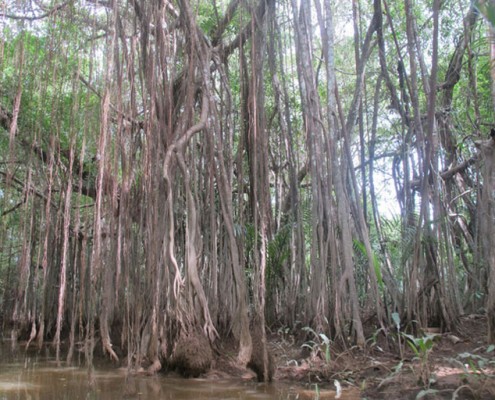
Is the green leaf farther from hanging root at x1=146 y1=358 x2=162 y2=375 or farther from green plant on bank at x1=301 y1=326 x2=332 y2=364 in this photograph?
hanging root at x1=146 y1=358 x2=162 y2=375

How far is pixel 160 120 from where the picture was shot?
4090 mm

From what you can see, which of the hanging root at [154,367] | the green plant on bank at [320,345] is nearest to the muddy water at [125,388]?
the hanging root at [154,367]

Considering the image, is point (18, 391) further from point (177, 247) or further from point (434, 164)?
point (434, 164)

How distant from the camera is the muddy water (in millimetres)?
3119

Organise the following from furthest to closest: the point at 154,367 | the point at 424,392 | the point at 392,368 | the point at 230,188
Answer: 1. the point at 230,188
2. the point at 154,367
3. the point at 392,368
4. the point at 424,392

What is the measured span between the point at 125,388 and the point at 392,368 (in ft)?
5.86

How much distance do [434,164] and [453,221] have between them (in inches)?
81.3

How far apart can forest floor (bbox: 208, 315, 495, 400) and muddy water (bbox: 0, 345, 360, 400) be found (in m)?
0.14

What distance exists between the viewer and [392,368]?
346cm

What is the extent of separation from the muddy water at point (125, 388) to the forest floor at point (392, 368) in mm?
136

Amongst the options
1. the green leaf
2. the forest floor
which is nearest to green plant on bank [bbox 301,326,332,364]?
the forest floor

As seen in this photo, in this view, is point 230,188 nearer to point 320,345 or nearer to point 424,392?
point 320,345

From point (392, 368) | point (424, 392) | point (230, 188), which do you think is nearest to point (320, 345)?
point (392, 368)

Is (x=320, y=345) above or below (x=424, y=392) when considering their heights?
above
